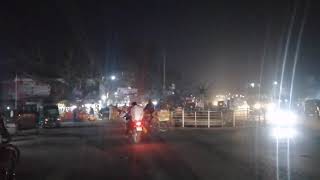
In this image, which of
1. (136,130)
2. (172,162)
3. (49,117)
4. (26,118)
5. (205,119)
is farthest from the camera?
(49,117)

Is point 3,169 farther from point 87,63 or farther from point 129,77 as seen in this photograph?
point 129,77

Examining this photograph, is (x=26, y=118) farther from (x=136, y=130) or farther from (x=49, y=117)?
(x=136, y=130)

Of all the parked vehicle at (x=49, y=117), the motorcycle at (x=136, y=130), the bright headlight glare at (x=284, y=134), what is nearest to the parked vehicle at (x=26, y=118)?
the parked vehicle at (x=49, y=117)

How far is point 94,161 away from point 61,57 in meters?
49.3

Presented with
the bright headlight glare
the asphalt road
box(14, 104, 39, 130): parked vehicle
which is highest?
box(14, 104, 39, 130): parked vehicle

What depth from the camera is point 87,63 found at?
254 ft

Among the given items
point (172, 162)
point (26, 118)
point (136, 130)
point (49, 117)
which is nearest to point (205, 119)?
point (26, 118)

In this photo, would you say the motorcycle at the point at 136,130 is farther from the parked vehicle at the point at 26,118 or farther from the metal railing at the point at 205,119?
the metal railing at the point at 205,119

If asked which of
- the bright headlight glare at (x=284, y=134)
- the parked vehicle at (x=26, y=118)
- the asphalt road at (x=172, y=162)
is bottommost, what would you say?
the asphalt road at (x=172, y=162)

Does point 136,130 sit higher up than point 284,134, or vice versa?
point 136,130

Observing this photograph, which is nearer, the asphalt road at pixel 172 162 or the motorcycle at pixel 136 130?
the asphalt road at pixel 172 162

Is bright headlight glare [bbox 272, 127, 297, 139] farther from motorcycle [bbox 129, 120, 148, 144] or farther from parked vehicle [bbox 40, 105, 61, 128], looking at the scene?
parked vehicle [bbox 40, 105, 61, 128]

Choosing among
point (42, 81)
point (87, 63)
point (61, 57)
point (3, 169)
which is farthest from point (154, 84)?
point (3, 169)

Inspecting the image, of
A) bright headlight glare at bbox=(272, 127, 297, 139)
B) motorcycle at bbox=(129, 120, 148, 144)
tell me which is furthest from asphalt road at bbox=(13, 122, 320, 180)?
bright headlight glare at bbox=(272, 127, 297, 139)
